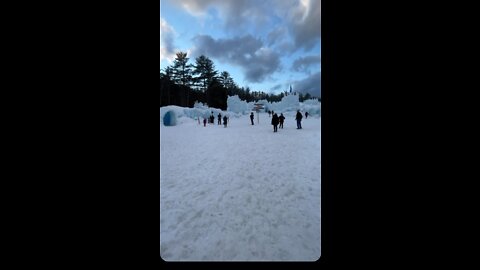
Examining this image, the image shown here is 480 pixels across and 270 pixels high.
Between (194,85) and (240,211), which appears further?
(194,85)

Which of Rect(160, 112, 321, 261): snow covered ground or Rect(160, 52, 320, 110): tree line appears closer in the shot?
Rect(160, 112, 321, 261): snow covered ground

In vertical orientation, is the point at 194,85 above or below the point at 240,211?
above

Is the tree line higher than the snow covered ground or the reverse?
higher

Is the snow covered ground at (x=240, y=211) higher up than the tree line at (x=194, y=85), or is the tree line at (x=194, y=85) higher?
the tree line at (x=194, y=85)

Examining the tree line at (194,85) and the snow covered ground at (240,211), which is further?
the tree line at (194,85)
